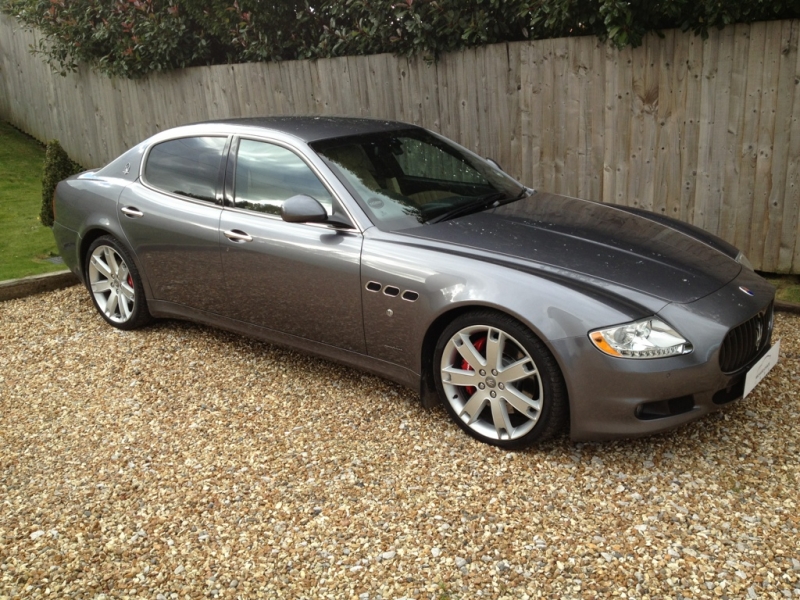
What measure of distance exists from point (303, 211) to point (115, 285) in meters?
2.35

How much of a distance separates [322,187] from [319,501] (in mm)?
1825

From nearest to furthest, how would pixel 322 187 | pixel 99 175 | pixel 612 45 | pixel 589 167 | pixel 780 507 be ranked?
pixel 780 507 → pixel 322 187 → pixel 99 175 → pixel 612 45 → pixel 589 167

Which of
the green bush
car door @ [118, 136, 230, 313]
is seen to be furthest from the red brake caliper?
the green bush

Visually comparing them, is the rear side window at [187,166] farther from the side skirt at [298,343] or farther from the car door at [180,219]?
the side skirt at [298,343]

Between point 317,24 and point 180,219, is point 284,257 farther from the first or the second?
point 317,24

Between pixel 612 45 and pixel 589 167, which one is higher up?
pixel 612 45

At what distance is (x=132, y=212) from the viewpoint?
541 centimetres

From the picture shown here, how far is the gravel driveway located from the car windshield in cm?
114

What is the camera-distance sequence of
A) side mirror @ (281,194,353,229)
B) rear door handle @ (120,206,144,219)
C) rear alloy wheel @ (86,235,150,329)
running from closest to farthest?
side mirror @ (281,194,353,229), rear door handle @ (120,206,144,219), rear alloy wheel @ (86,235,150,329)

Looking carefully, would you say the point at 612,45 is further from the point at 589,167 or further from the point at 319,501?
the point at 319,501

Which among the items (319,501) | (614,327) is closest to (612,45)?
(614,327)

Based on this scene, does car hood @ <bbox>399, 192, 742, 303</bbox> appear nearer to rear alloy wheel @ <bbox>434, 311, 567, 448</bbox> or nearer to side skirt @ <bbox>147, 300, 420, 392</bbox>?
rear alloy wheel @ <bbox>434, 311, 567, 448</bbox>

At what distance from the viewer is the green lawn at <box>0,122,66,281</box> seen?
7.48 meters

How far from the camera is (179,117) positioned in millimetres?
10281
